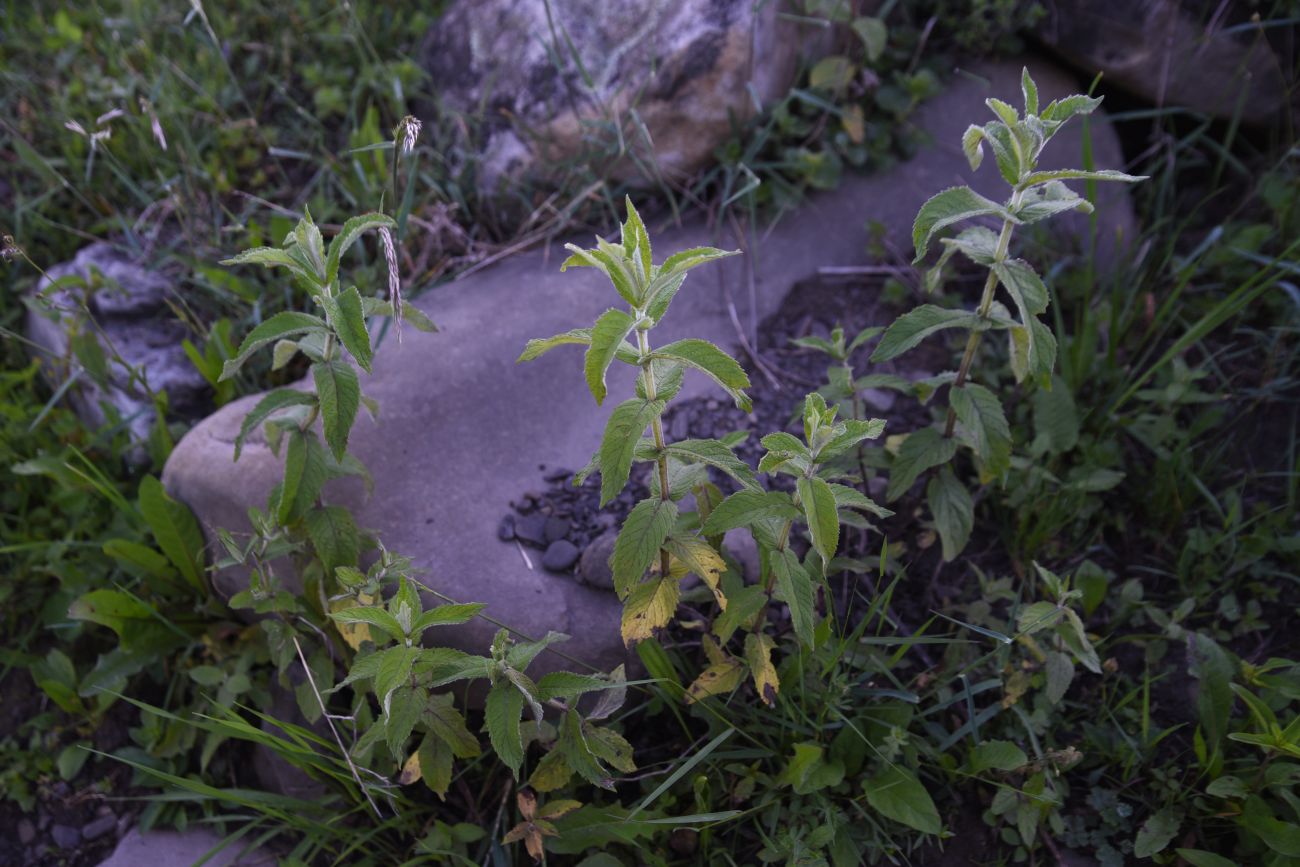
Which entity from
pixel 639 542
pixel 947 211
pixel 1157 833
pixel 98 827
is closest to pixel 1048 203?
pixel 947 211

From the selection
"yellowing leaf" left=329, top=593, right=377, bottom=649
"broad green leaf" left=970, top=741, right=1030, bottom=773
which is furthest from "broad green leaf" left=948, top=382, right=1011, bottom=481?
"yellowing leaf" left=329, top=593, right=377, bottom=649

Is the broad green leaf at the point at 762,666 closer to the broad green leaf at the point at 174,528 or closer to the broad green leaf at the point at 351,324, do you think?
the broad green leaf at the point at 351,324

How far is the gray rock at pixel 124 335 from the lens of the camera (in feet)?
10.4

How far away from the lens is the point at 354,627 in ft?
7.66

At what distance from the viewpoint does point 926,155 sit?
3.50 m

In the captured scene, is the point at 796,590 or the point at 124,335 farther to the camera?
the point at 124,335

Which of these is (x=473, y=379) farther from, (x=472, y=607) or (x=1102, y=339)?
(x=1102, y=339)

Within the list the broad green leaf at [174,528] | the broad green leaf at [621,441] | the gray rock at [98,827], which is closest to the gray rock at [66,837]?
the gray rock at [98,827]

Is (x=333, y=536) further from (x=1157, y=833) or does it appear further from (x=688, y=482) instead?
(x=1157, y=833)

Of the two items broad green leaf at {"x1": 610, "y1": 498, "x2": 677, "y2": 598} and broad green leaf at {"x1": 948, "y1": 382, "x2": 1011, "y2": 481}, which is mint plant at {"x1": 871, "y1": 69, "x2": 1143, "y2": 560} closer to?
broad green leaf at {"x1": 948, "y1": 382, "x2": 1011, "y2": 481}

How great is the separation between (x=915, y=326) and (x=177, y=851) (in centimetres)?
231

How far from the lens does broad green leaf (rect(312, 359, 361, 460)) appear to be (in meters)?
2.11

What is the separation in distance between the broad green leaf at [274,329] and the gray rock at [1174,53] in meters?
2.85

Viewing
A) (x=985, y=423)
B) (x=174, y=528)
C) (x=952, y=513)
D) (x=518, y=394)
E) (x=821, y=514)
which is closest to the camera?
(x=821, y=514)
